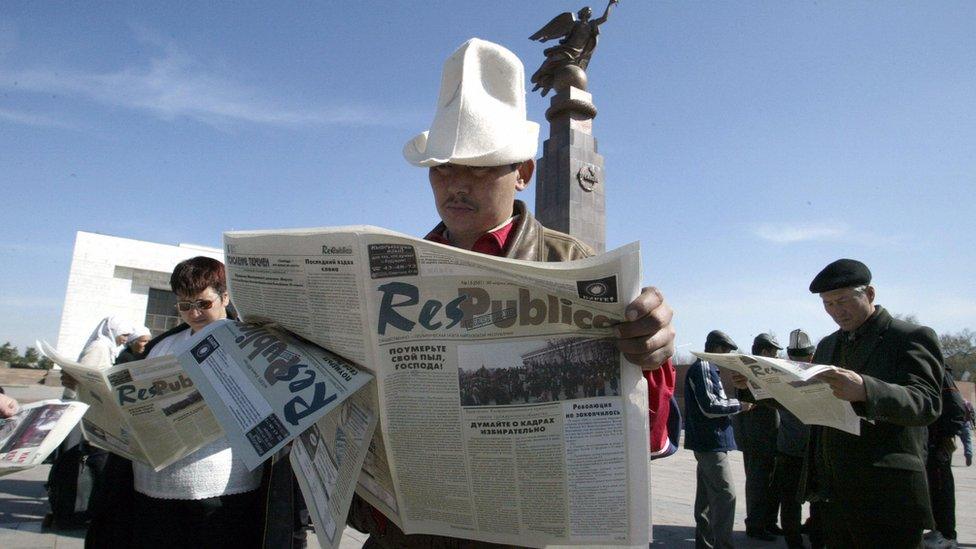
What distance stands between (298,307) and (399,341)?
0.95ft

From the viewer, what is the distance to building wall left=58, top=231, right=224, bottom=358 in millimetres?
25219

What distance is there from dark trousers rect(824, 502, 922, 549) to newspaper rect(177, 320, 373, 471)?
2.33 metres

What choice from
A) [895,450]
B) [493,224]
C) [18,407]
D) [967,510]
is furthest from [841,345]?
[967,510]

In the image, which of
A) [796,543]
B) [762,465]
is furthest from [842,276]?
[796,543]

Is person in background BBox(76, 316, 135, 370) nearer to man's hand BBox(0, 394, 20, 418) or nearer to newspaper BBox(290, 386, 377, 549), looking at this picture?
man's hand BBox(0, 394, 20, 418)

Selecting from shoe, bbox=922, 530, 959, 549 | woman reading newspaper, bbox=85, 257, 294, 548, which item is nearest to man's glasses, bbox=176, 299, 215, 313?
woman reading newspaper, bbox=85, 257, 294, 548

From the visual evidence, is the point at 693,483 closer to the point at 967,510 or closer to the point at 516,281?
the point at 967,510

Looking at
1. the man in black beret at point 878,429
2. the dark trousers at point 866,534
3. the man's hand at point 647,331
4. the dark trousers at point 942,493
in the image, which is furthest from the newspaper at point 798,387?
the dark trousers at point 942,493

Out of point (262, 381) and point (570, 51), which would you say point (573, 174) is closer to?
point (570, 51)

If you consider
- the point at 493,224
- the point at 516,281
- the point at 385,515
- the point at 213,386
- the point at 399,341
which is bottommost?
the point at 385,515

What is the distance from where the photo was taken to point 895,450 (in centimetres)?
245

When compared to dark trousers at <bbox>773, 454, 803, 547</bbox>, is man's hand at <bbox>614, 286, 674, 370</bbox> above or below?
above

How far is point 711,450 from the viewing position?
4535 millimetres

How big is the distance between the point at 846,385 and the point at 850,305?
0.81 metres
